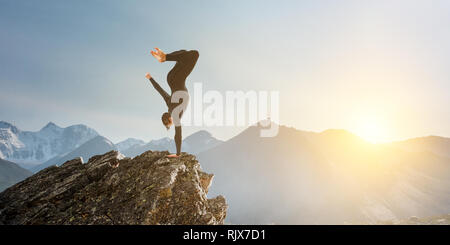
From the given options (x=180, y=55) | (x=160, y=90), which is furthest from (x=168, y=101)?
(x=180, y=55)

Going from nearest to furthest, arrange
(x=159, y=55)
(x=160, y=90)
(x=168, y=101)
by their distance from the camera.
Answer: (x=159, y=55) → (x=168, y=101) → (x=160, y=90)

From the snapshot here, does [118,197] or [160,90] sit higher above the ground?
[160,90]

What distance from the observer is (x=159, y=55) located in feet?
32.3

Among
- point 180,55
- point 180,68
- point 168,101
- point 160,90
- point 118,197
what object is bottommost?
point 118,197

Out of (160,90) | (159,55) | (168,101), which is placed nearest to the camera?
(159,55)

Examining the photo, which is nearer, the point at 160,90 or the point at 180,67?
the point at 180,67

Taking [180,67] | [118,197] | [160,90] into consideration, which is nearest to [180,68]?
[180,67]

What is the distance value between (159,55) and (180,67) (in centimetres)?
117

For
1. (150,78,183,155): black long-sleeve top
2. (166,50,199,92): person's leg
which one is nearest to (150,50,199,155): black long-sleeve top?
(166,50,199,92): person's leg

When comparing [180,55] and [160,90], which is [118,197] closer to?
[160,90]
